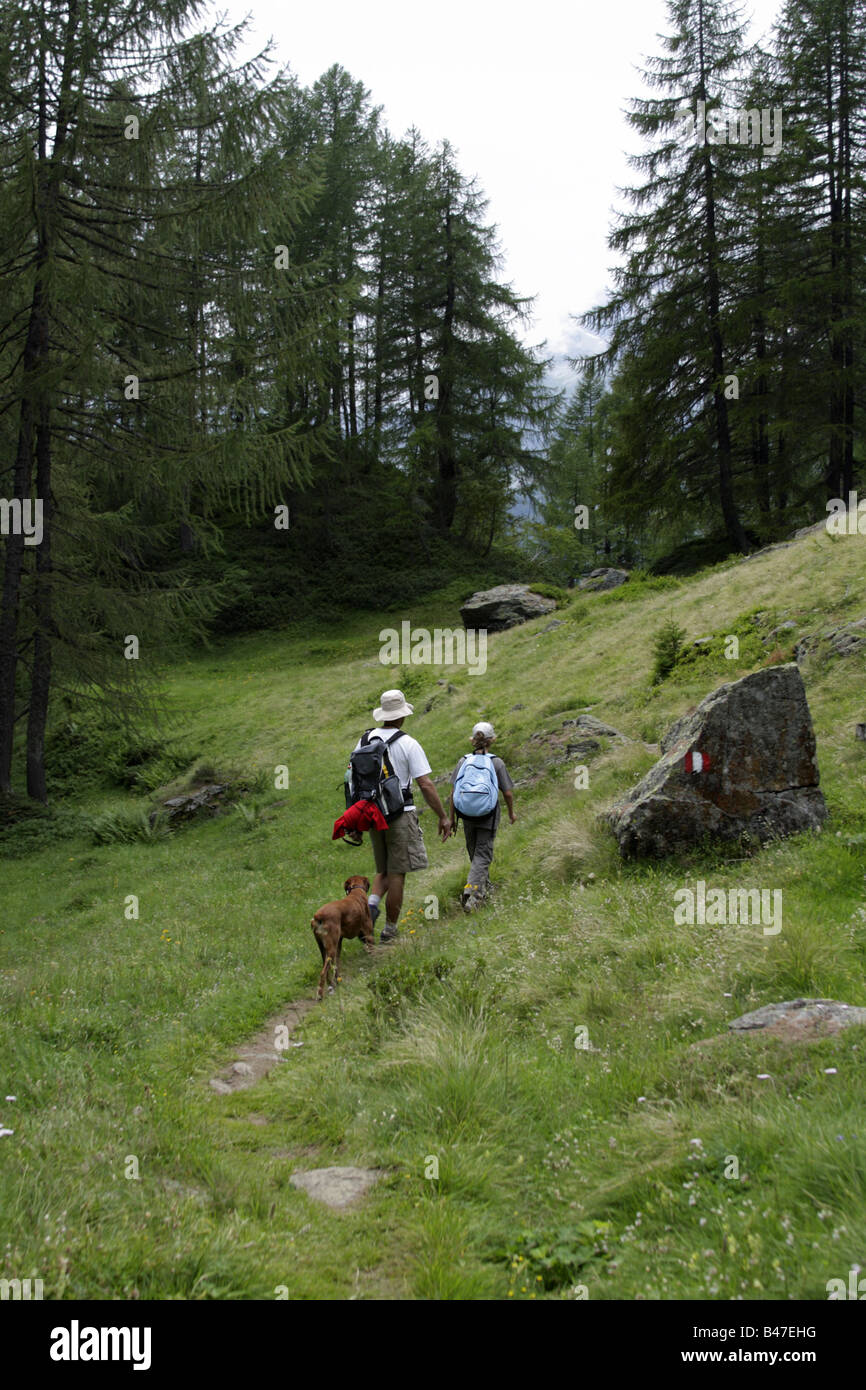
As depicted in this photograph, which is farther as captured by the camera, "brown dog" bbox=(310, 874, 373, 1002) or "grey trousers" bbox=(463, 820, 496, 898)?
"grey trousers" bbox=(463, 820, 496, 898)

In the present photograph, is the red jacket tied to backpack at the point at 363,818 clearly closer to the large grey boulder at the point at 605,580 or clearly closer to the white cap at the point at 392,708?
the white cap at the point at 392,708

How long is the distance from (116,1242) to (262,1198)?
0.76 m

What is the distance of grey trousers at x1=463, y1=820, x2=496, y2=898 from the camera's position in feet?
28.3

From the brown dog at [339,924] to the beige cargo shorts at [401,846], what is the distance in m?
0.33

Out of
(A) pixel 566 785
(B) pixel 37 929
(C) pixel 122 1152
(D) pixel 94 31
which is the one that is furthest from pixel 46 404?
(C) pixel 122 1152

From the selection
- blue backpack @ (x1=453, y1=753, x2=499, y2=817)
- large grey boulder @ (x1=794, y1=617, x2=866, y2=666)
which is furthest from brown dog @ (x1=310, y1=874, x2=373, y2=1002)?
large grey boulder @ (x1=794, y1=617, x2=866, y2=666)

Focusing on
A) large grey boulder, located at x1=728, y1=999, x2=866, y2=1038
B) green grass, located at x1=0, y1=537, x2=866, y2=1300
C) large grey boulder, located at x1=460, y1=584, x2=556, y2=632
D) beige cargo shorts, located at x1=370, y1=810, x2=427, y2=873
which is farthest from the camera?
large grey boulder, located at x1=460, y1=584, x2=556, y2=632

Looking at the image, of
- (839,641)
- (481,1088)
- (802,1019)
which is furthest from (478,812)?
(839,641)

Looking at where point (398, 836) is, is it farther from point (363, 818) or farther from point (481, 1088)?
point (481, 1088)

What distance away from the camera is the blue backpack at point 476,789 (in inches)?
335

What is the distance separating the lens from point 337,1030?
5.94 metres

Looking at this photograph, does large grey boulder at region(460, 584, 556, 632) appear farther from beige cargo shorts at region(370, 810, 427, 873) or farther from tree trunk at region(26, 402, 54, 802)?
beige cargo shorts at region(370, 810, 427, 873)

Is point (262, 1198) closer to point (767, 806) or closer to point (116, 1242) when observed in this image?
point (116, 1242)

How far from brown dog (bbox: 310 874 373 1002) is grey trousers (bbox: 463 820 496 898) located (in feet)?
4.25
